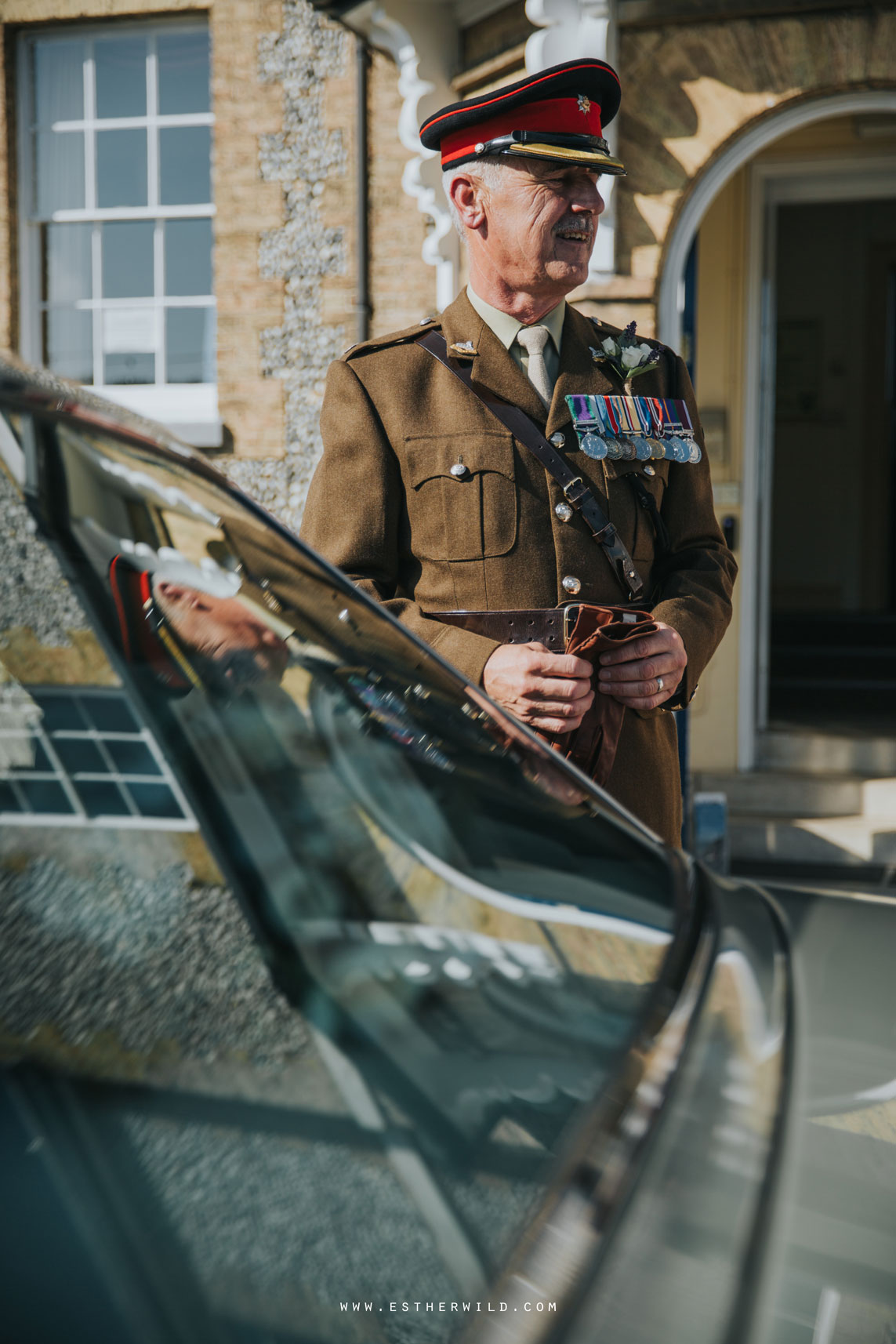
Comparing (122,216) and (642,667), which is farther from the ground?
(122,216)

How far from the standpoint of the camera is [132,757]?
3.25 ft

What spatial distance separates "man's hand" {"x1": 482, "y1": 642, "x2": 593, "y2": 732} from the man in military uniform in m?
0.12

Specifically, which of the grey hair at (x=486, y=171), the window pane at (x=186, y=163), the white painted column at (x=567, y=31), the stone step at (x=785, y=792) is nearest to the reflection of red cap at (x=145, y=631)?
the grey hair at (x=486, y=171)

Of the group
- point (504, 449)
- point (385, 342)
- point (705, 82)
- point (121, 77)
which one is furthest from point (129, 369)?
point (504, 449)

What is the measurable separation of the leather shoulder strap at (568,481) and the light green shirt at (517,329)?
0.10 metres

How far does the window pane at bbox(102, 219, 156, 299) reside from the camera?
224 inches

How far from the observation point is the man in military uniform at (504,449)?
190 centimetres

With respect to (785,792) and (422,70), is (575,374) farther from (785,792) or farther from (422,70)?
(785,792)

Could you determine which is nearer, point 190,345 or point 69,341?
point 190,345

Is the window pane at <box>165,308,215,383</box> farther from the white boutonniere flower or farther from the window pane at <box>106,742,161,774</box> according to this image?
the window pane at <box>106,742,161,774</box>

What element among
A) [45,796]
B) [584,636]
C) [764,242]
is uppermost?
[764,242]

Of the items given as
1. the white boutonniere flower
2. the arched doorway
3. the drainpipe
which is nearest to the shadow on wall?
the arched doorway

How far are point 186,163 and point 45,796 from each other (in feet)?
17.7

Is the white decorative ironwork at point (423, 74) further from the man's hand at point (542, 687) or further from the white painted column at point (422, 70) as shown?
the man's hand at point (542, 687)
